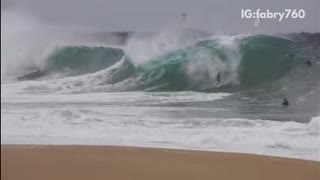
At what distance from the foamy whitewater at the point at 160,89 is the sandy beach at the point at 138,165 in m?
0.04

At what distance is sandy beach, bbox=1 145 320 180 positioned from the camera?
212 cm

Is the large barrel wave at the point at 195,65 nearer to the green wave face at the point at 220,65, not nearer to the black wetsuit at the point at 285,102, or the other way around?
the green wave face at the point at 220,65

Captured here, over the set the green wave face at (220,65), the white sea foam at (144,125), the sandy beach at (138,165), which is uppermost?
the green wave face at (220,65)

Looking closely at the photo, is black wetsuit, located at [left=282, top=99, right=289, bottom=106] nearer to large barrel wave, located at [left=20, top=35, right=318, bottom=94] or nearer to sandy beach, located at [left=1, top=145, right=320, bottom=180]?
large barrel wave, located at [left=20, top=35, right=318, bottom=94]

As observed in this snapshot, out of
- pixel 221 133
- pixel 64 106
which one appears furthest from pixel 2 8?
pixel 221 133

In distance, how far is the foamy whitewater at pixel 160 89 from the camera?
2.13 meters

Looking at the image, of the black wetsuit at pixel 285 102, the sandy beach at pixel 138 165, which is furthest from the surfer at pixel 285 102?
the sandy beach at pixel 138 165

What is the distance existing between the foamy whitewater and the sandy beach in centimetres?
4

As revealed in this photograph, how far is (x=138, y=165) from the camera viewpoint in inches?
84.4

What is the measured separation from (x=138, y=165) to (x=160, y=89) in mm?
384

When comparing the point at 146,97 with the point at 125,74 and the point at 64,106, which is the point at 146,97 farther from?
the point at 64,106

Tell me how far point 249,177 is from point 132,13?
0.97 meters

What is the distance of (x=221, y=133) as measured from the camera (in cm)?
213

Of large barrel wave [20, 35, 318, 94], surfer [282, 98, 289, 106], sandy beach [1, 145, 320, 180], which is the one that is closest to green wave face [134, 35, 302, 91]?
large barrel wave [20, 35, 318, 94]
